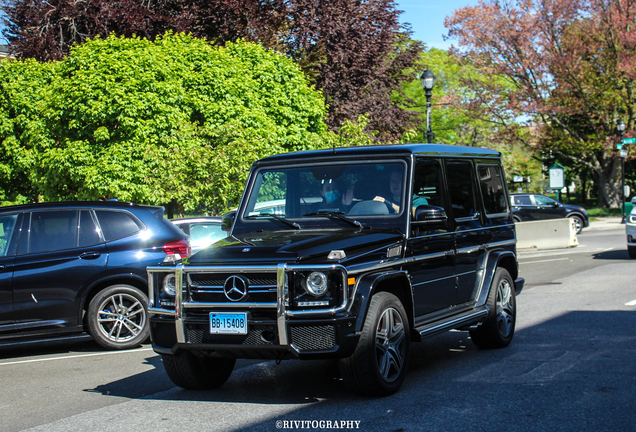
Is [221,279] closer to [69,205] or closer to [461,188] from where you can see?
[461,188]

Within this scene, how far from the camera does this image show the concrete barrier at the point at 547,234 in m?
24.6

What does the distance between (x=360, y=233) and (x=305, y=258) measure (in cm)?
95

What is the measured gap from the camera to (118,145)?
25188 millimetres

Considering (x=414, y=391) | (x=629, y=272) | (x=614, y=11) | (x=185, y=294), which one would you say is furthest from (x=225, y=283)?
(x=614, y=11)

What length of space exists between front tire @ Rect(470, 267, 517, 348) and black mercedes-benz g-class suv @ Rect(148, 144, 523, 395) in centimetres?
2

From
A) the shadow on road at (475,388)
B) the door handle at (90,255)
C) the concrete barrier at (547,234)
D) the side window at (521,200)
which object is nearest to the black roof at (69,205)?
the door handle at (90,255)

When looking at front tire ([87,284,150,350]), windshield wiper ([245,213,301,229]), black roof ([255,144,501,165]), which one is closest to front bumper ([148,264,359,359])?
windshield wiper ([245,213,301,229])

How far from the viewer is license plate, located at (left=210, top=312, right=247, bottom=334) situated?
5609mm

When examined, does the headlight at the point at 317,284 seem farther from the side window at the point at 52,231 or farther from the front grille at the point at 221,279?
the side window at the point at 52,231

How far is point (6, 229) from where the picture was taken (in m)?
8.87

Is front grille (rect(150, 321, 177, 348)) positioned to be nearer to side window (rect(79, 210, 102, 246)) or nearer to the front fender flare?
the front fender flare

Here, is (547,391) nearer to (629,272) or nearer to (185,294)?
(185,294)

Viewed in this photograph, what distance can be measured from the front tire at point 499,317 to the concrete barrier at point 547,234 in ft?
53.3

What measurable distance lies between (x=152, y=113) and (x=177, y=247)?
1687cm
